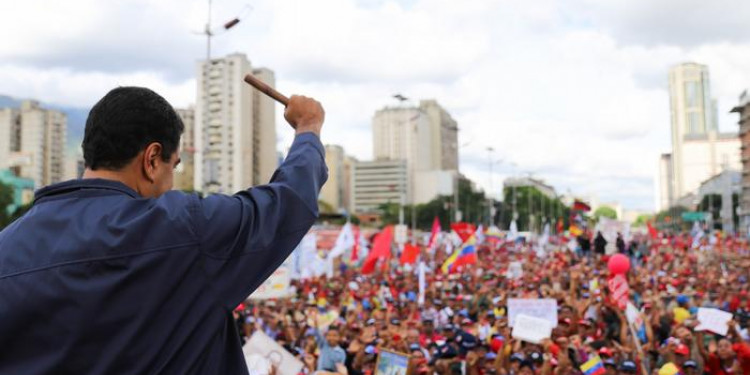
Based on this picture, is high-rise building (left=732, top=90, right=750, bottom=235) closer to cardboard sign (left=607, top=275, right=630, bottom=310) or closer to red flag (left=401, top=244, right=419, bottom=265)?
red flag (left=401, top=244, right=419, bottom=265)

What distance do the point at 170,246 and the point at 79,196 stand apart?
0.27 m

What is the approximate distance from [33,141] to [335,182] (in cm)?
7927

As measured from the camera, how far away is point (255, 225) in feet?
5.46

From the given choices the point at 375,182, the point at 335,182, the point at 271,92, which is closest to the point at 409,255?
the point at 271,92

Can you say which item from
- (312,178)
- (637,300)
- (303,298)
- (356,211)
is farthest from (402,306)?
(356,211)

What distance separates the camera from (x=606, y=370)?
7.66m

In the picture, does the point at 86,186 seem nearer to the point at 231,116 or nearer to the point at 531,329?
the point at 531,329

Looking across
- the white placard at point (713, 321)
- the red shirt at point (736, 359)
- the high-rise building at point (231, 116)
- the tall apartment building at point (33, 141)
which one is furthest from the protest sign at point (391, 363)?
the tall apartment building at point (33, 141)

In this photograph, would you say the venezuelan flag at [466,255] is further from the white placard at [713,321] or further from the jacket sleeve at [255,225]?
the jacket sleeve at [255,225]

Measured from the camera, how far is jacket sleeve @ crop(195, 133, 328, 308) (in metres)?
1.62

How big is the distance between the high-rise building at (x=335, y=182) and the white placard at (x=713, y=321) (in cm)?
15807

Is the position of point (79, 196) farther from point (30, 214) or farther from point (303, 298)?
point (303, 298)

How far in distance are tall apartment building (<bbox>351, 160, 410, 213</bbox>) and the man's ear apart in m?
170

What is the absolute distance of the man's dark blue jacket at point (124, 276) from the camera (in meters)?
1.56
